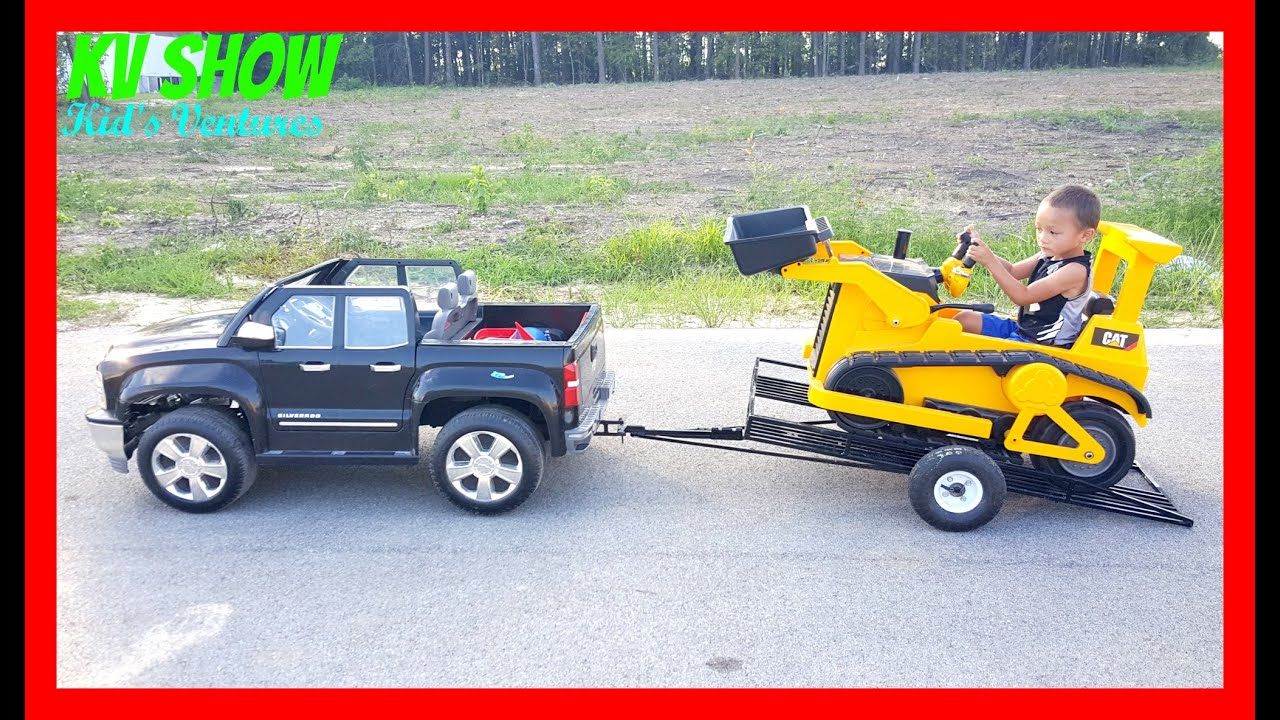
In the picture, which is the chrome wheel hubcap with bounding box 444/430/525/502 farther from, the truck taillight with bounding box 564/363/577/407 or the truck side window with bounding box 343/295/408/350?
the truck side window with bounding box 343/295/408/350

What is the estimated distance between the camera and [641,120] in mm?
31969

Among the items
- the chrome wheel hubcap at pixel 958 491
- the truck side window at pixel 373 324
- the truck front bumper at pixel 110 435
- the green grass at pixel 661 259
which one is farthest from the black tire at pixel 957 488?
the green grass at pixel 661 259

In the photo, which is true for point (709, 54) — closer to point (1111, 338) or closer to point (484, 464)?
point (1111, 338)

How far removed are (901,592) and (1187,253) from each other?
1048cm

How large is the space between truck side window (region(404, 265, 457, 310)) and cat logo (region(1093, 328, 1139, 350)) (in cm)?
431

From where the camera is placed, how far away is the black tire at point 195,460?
5.62 meters

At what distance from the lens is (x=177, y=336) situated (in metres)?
6.01

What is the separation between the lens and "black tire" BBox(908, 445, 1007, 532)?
5477 millimetres

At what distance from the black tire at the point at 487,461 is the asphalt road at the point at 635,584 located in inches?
5.6

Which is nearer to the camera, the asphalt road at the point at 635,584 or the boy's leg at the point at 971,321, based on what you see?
the asphalt road at the point at 635,584

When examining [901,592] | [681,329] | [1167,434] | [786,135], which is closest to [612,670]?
[901,592]

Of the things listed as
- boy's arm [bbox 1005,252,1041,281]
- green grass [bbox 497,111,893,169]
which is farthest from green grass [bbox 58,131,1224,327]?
green grass [bbox 497,111,893,169]

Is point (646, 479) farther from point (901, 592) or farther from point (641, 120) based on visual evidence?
point (641, 120)

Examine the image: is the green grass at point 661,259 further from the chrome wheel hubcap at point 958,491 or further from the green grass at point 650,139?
the green grass at point 650,139
